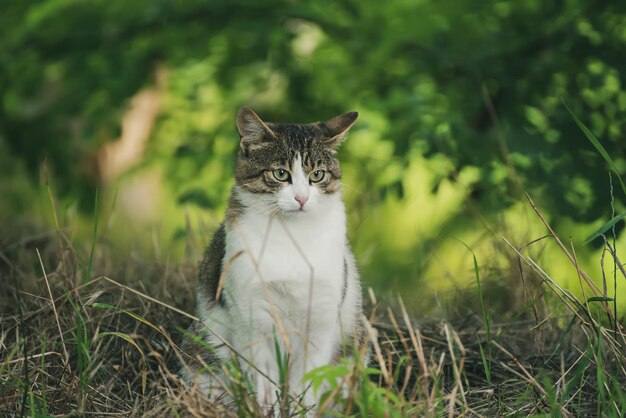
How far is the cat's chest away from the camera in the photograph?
113 inches

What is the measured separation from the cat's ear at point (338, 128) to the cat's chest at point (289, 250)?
337mm

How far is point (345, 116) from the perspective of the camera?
329 centimetres

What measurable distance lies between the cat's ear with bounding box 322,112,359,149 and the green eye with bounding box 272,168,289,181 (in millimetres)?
227

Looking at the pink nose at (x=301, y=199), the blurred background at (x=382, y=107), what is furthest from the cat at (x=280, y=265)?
the blurred background at (x=382, y=107)

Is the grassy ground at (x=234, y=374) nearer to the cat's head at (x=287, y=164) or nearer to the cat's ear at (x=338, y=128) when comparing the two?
the cat's head at (x=287, y=164)

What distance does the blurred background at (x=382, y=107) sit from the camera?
429 centimetres

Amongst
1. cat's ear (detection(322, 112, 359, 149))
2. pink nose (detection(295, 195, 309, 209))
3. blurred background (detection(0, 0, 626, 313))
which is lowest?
blurred background (detection(0, 0, 626, 313))

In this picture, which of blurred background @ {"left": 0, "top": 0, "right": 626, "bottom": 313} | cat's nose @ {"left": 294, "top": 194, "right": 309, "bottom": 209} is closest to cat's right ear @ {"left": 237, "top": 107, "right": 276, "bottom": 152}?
cat's nose @ {"left": 294, "top": 194, "right": 309, "bottom": 209}

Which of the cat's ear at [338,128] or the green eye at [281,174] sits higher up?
the cat's ear at [338,128]

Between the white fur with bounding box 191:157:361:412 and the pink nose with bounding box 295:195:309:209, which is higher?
the pink nose with bounding box 295:195:309:209

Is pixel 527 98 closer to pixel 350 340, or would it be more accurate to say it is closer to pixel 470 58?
pixel 470 58

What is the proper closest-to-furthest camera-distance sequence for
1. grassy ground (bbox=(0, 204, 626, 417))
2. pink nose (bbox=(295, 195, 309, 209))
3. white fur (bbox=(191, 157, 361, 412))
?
grassy ground (bbox=(0, 204, 626, 417)), white fur (bbox=(191, 157, 361, 412)), pink nose (bbox=(295, 195, 309, 209))

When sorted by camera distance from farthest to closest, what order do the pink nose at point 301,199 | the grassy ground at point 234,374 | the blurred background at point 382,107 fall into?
1. the blurred background at point 382,107
2. the pink nose at point 301,199
3. the grassy ground at point 234,374

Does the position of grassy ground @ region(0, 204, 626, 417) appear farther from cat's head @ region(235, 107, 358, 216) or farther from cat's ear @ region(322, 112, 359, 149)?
cat's ear @ region(322, 112, 359, 149)
